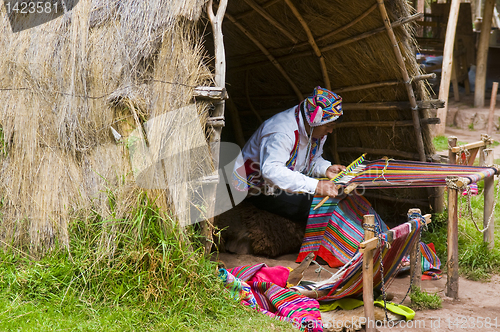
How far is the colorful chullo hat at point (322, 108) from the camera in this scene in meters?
3.47

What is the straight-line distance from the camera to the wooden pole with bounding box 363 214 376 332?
7.52ft

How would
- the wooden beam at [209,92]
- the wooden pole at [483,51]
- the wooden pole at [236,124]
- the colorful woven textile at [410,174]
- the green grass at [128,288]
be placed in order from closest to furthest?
the green grass at [128,288] → the wooden beam at [209,92] → the colorful woven textile at [410,174] → the wooden pole at [236,124] → the wooden pole at [483,51]

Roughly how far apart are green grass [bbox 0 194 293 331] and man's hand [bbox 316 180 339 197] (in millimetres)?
1095

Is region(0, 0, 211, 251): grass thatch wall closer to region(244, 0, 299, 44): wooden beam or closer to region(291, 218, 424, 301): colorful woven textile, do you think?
region(291, 218, 424, 301): colorful woven textile

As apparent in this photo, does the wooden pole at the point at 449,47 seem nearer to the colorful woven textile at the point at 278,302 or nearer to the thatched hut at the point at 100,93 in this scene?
the thatched hut at the point at 100,93

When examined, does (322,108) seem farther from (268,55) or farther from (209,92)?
(268,55)

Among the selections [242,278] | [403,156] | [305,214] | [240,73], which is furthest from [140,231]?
[240,73]

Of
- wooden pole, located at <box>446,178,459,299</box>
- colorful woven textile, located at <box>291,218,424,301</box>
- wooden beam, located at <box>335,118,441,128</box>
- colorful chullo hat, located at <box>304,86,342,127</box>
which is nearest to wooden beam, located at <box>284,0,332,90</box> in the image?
wooden beam, located at <box>335,118,441,128</box>

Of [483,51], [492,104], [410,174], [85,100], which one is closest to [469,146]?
[410,174]

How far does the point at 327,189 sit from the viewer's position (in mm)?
3176

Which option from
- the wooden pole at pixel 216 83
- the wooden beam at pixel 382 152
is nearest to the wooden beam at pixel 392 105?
the wooden beam at pixel 382 152

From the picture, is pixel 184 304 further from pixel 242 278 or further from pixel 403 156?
pixel 403 156

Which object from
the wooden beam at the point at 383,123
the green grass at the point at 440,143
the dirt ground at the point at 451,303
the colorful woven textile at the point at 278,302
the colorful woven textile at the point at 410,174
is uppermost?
the wooden beam at the point at 383,123

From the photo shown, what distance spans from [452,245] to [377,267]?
769mm
